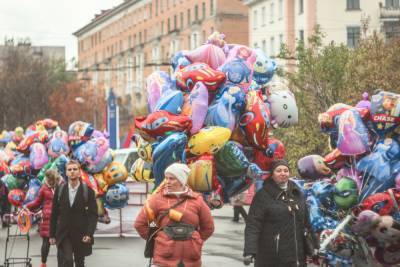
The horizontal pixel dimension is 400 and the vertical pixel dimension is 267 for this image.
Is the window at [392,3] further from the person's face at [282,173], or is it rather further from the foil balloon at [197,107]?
the person's face at [282,173]

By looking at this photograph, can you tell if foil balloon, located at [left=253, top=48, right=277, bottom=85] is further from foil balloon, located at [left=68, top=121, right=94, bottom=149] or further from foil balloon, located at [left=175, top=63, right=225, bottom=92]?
foil balloon, located at [left=68, top=121, right=94, bottom=149]

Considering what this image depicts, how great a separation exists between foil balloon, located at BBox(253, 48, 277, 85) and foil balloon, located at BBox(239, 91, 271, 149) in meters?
0.85

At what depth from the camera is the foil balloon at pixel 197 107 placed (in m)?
13.4

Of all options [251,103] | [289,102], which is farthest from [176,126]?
[289,102]

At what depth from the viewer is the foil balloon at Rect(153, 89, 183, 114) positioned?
13312mm

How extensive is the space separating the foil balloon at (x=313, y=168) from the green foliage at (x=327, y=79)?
13.2 metres

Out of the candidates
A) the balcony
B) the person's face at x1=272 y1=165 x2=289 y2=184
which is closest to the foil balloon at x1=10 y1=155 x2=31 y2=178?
the person's face at x1=272 y1=165 x2=289 y2=184

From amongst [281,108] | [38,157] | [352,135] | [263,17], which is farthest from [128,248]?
[263,17]

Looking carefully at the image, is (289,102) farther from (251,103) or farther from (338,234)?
(338,234)

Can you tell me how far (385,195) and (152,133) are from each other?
3022 mm

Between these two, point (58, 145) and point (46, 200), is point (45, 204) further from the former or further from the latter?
point (58, 145)

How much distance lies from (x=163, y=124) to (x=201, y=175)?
2.84 ft

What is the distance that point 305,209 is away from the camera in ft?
32.8

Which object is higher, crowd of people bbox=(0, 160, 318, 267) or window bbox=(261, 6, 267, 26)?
window bbox=(261, 6, 267, 26)
